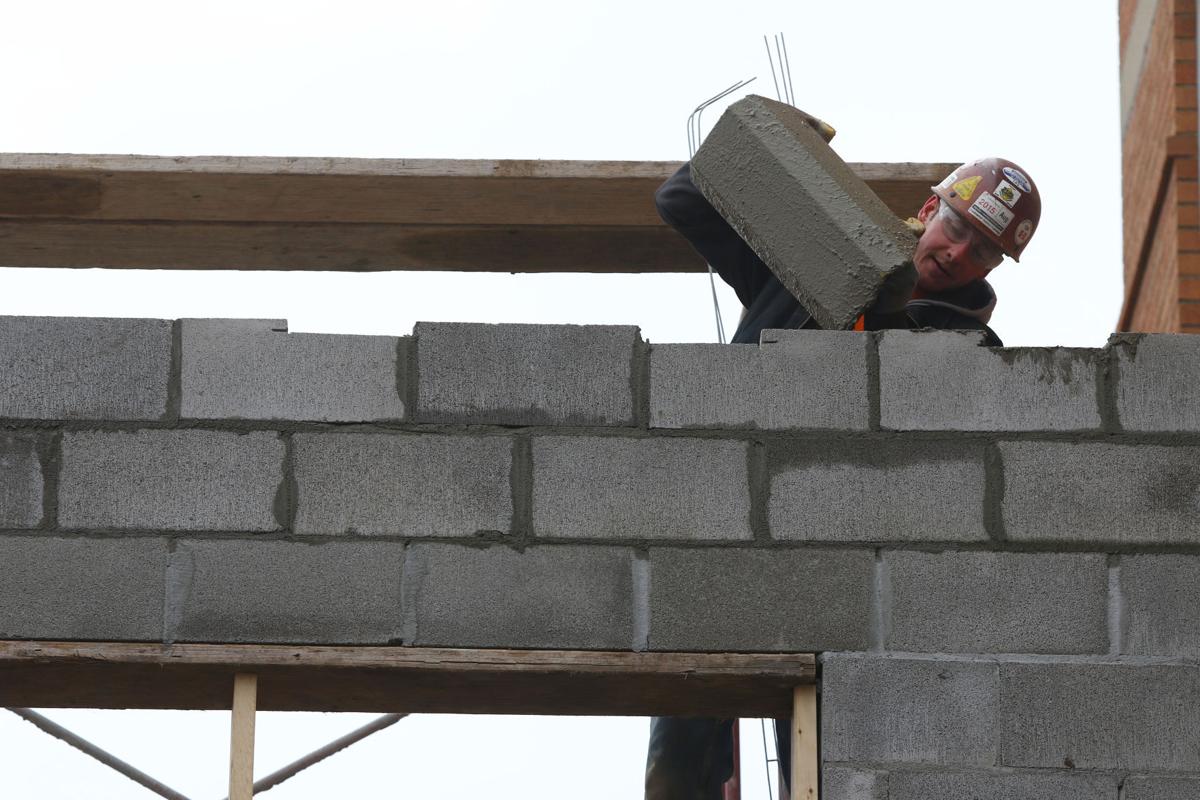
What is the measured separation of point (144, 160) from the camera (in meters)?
6.42

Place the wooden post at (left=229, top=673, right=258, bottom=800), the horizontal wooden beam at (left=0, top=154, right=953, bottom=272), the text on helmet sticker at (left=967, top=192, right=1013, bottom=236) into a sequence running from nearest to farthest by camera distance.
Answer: the wooden post at (left=229, top=673, right=258, bottom=800)
the text on helmet sticker at (left=967, top=192, right=1013, bottom=236)
the horizontal wooden beam at (left=0, top=154, right=953, bottom=272)

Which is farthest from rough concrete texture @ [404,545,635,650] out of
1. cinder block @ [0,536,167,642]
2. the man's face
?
the man's face

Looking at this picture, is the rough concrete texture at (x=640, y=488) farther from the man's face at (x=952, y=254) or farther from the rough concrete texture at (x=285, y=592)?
the man's face at (x=952, y=254)

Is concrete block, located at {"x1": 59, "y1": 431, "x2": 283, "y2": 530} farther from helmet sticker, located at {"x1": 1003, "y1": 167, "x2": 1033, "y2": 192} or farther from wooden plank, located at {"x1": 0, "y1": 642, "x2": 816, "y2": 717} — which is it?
helmet sticker, located at {"x1": 1003, "y1": 167, "x2": 1033, "y2": 192}

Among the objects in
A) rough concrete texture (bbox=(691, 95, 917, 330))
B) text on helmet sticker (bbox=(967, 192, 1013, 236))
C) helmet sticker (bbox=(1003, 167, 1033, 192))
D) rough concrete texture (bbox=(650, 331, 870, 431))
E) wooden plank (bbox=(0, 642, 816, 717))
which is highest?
helmet sticker (bbox=(1003, 167, 1033, 192))

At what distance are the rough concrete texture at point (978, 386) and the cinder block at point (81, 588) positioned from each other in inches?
69.5

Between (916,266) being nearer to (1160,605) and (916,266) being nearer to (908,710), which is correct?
(1160,605)

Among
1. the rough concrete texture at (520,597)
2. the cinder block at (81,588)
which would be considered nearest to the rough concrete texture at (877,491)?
the rough concrete texture at (520,597)

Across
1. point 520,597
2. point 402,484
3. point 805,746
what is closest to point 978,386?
point 805,746

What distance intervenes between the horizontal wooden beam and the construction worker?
0.38 metres

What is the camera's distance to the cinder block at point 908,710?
4.86 m

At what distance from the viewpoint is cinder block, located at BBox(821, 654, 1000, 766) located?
4.86 m

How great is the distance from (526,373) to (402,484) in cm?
39

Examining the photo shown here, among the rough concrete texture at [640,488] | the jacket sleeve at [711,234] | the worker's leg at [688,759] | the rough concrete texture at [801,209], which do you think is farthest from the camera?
the worker's leg at [688,759]
